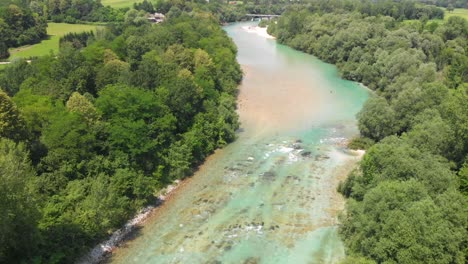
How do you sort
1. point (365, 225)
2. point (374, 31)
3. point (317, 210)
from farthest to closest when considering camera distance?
point (374, 31) → point (317, 210) → point (365, 225)

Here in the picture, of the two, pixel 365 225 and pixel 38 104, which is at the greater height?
pixel 38 104

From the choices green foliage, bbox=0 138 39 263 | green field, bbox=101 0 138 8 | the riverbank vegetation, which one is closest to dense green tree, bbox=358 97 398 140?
A: green foliage, bbox=0 138 39 263

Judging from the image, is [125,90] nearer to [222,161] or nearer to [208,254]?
[222,161]

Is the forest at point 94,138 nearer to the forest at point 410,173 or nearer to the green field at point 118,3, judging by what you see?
the forest at point 410,173

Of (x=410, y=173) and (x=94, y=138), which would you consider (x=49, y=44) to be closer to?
(x=94, y=138)

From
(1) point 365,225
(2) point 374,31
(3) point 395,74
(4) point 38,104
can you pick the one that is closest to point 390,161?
(1) point 365,225

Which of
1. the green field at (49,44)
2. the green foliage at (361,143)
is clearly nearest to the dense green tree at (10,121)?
the green foliage at (361,143)

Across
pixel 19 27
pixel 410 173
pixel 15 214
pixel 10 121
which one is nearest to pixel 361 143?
pixel 410 173
